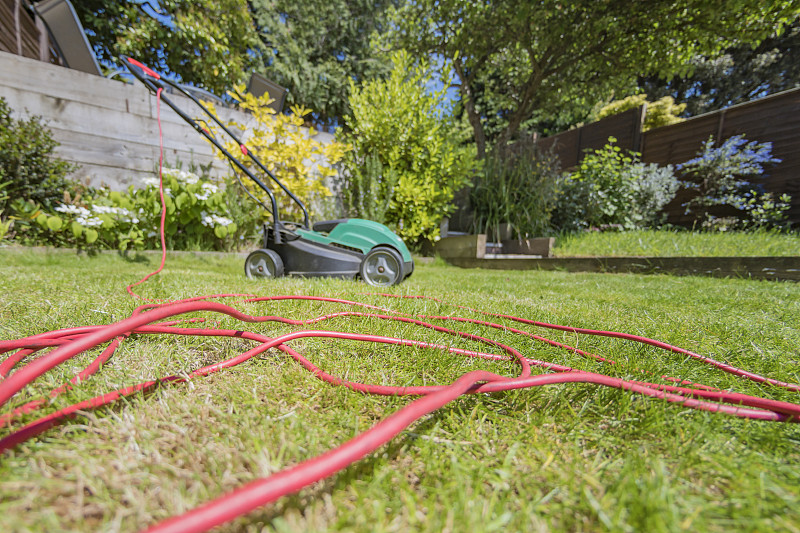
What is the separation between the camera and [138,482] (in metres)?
0.48

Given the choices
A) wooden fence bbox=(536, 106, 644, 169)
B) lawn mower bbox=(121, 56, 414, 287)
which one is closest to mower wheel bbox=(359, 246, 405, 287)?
lawn mower bbox=(121, 56, 414, 287)

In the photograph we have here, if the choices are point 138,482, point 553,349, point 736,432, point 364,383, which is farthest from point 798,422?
point 138,482

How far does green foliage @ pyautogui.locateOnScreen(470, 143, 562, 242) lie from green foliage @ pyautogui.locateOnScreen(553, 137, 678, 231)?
0.38 meters

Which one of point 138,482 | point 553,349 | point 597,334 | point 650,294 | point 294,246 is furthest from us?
point 294,246

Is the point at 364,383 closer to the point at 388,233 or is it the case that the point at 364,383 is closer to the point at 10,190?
the point at 388,233

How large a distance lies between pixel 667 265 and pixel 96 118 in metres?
7.25

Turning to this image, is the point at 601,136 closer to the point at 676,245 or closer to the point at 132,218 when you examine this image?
the point at 676,245

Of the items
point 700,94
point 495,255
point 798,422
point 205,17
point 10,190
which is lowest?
point 798,422

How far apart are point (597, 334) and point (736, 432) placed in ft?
2.09

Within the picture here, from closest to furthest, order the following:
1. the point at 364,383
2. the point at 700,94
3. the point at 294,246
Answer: the point at 364,383 → the point at 294,246 → the point at 700,94

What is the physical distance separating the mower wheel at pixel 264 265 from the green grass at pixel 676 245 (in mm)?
3906

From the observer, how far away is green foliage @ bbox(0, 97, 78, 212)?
3279mm

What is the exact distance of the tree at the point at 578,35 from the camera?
4.59 metres

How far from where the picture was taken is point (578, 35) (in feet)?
17.2
